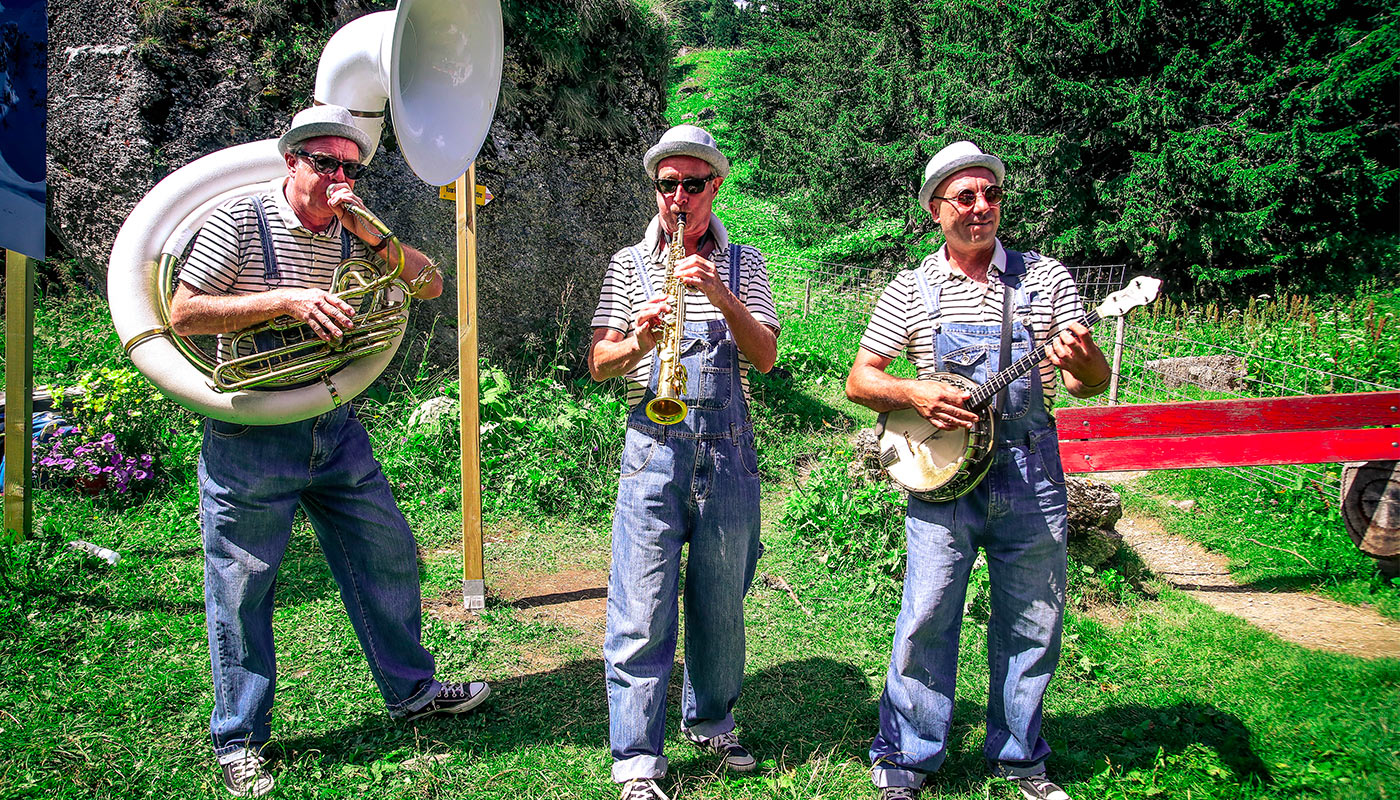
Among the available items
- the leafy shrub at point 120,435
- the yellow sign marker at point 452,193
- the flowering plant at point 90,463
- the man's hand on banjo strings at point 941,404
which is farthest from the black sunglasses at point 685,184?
the flowering plant at point 90,463

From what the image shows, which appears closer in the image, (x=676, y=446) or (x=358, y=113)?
(x=676, y=446)

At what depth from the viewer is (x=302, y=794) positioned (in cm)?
289

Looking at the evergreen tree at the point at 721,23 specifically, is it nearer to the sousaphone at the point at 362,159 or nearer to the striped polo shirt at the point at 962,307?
the sousaphone at the point at 362,159

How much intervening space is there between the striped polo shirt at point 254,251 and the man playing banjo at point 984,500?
1.95 meters

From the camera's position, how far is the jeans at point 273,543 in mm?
2904

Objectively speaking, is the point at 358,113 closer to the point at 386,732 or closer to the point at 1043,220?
the point at 386,732

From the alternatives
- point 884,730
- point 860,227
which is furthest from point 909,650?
point 860,227

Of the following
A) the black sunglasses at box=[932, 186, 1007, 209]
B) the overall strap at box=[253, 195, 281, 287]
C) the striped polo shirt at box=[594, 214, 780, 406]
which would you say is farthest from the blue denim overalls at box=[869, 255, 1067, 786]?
the overall strap at box=[253, 195, 281, 287]

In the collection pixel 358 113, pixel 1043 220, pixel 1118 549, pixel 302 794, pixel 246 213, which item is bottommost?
pixel 302 794

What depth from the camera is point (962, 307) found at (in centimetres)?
297

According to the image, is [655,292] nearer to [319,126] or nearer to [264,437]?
[319,126]

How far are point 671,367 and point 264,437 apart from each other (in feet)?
4.68

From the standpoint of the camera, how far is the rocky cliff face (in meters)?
6.01

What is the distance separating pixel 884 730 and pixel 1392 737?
6.04 feet
